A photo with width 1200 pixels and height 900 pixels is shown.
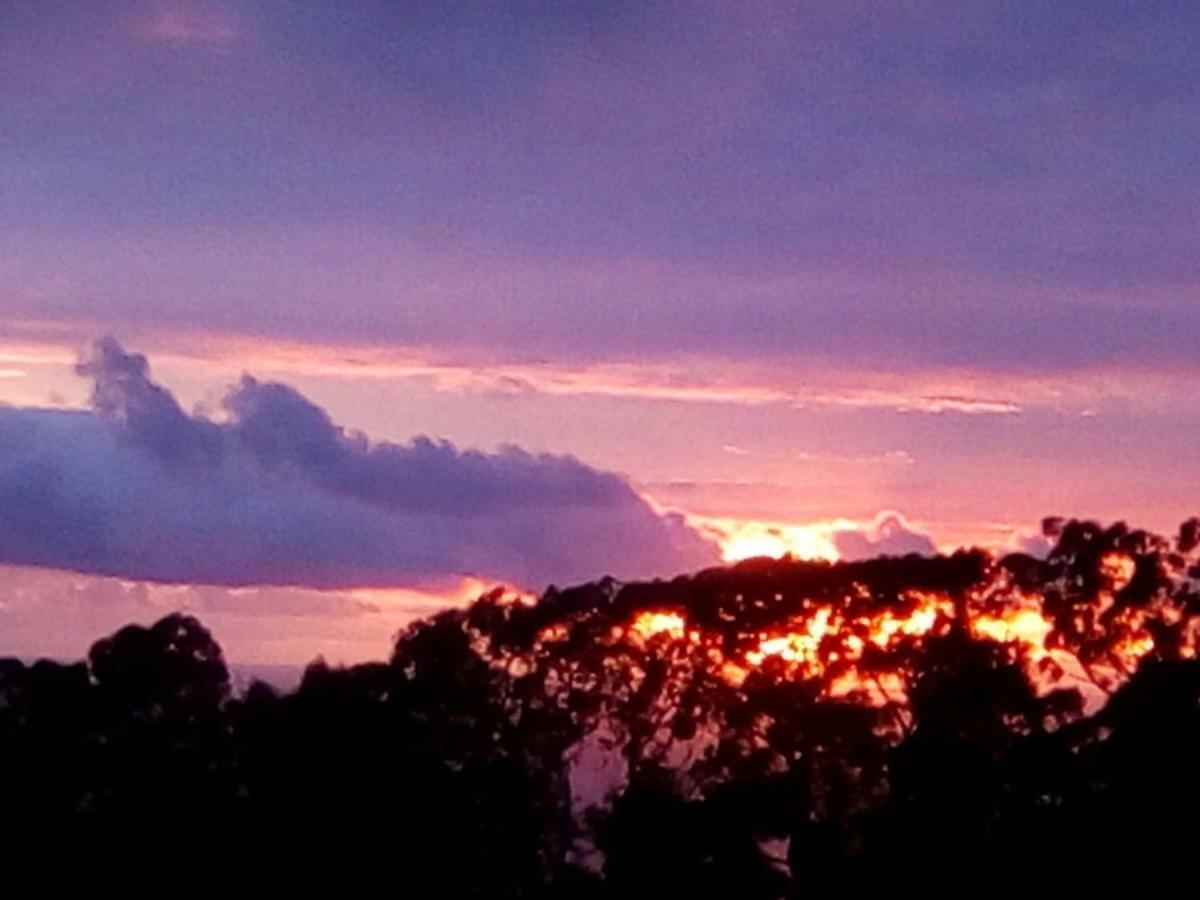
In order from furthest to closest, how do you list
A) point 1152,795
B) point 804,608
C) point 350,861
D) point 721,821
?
point 804,608 < point 350,861 < point 721,821 < point 1152,795

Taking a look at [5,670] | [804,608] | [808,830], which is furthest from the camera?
[5,670]

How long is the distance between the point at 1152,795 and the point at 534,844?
57.5ft

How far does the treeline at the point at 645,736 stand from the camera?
5006 centimetres

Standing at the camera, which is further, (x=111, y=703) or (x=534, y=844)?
(x=111, y=703)

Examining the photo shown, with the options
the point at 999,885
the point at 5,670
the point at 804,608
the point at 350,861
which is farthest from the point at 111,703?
the point at 999,885

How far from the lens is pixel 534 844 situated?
195 feet

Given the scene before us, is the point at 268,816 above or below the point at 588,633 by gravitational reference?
below

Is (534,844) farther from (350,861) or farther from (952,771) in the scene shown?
(952,771)

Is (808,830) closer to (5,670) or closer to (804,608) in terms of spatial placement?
(804,608)

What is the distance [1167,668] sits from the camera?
51.7 m

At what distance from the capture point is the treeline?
164 ft

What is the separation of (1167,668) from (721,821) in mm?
9642

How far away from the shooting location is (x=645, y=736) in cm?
6284

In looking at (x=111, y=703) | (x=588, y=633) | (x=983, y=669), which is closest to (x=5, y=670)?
(x=111, y=703)
